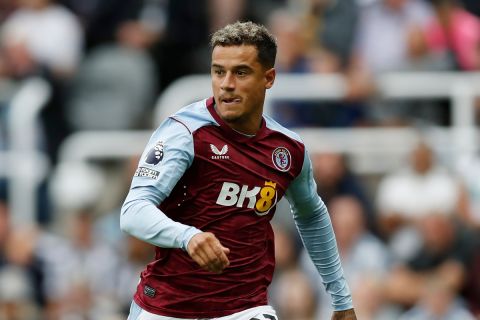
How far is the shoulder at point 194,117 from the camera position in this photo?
6.49 metres

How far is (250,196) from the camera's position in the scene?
6.66 meters

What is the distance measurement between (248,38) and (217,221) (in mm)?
908

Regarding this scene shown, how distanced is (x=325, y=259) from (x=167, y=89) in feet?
20.6

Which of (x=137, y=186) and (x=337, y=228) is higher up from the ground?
(x=137, y=186)

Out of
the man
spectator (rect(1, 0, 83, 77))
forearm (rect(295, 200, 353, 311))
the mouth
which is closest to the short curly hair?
the man

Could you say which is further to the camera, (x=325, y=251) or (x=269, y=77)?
(x=325, y=251)

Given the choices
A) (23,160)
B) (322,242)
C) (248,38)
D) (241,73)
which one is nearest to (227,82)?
(241,73)

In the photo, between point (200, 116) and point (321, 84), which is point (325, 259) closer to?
point (200, 116)

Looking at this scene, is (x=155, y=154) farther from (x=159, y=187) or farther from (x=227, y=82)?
(x=227, y=82)

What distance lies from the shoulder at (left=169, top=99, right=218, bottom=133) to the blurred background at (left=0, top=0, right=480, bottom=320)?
191 inches

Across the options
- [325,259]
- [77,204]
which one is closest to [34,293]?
[77,204]

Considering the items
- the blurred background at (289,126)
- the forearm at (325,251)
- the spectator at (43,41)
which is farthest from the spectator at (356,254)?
the forearm at (325,251)

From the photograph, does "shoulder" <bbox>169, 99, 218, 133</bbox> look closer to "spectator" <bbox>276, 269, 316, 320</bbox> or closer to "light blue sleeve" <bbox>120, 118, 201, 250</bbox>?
"light blue sleeve" <bbox>120, 118, 201, 250</bbox>

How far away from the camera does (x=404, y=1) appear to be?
12930 mm
